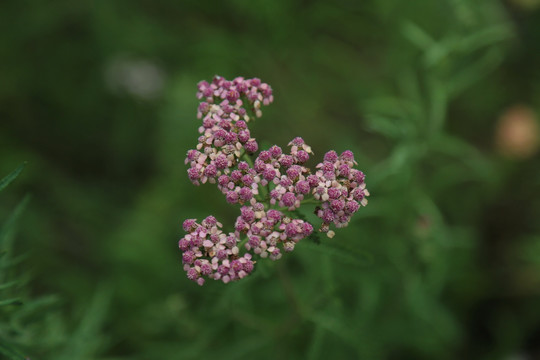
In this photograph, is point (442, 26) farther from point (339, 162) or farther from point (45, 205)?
point (45, 205)

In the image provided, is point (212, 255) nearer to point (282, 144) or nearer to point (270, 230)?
point (270, 230)

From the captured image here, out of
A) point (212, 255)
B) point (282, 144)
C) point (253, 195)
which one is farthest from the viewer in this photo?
point (282, 144)

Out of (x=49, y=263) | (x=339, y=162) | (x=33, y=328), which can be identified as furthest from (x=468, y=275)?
(x=49, y=263)

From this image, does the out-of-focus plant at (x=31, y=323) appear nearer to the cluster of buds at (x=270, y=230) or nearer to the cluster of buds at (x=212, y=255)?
the cluster of buds at (x=212, y=255)

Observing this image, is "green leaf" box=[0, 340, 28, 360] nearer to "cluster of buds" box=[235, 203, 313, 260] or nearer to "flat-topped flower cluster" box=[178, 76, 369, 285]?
"flat-topped flower cluster" box=[178, 76, 369, 285]

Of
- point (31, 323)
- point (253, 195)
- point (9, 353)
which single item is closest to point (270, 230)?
point (253, 195)

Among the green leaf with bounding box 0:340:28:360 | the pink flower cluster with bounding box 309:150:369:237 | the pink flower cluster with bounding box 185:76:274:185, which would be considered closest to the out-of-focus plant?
the green leaf with bounding box 0:340:28:360
